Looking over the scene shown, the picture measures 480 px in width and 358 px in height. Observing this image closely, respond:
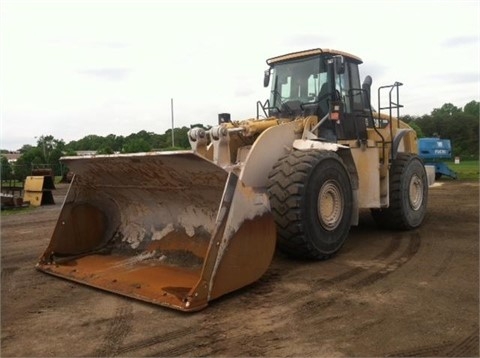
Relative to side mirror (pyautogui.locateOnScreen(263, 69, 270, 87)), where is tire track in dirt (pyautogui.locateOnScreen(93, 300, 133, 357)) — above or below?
below

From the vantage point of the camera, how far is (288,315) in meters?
4.10

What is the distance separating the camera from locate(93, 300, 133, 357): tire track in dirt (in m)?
3.46

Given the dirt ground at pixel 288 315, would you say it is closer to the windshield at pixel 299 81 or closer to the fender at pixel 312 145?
the fender at pixel 312 145

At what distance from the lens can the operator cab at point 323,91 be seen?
6.95 m

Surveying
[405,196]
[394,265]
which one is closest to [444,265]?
[394,265]

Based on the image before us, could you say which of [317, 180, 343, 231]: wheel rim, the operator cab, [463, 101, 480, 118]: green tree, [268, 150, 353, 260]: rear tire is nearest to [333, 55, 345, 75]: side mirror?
the operator cab

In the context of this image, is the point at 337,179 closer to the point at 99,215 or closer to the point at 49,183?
the point at 99,215

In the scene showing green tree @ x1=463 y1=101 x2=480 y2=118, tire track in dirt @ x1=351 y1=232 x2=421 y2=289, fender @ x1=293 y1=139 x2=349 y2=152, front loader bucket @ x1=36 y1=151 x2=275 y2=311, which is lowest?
tire track in dirt @ x1=351 y1=232 x2=421 y2=289

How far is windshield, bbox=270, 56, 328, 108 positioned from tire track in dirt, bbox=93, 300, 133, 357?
4.10 metres

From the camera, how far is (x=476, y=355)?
130 inches

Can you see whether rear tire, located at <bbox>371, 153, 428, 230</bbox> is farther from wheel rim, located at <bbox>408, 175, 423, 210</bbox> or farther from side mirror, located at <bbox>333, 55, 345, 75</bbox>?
side mirror, located at <bbox>333, 55, 345, 75</bbox>

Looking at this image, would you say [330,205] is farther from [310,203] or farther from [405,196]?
[405,196]

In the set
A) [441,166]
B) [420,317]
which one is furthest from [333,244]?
[441,166]

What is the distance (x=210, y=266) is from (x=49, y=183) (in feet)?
39.7
